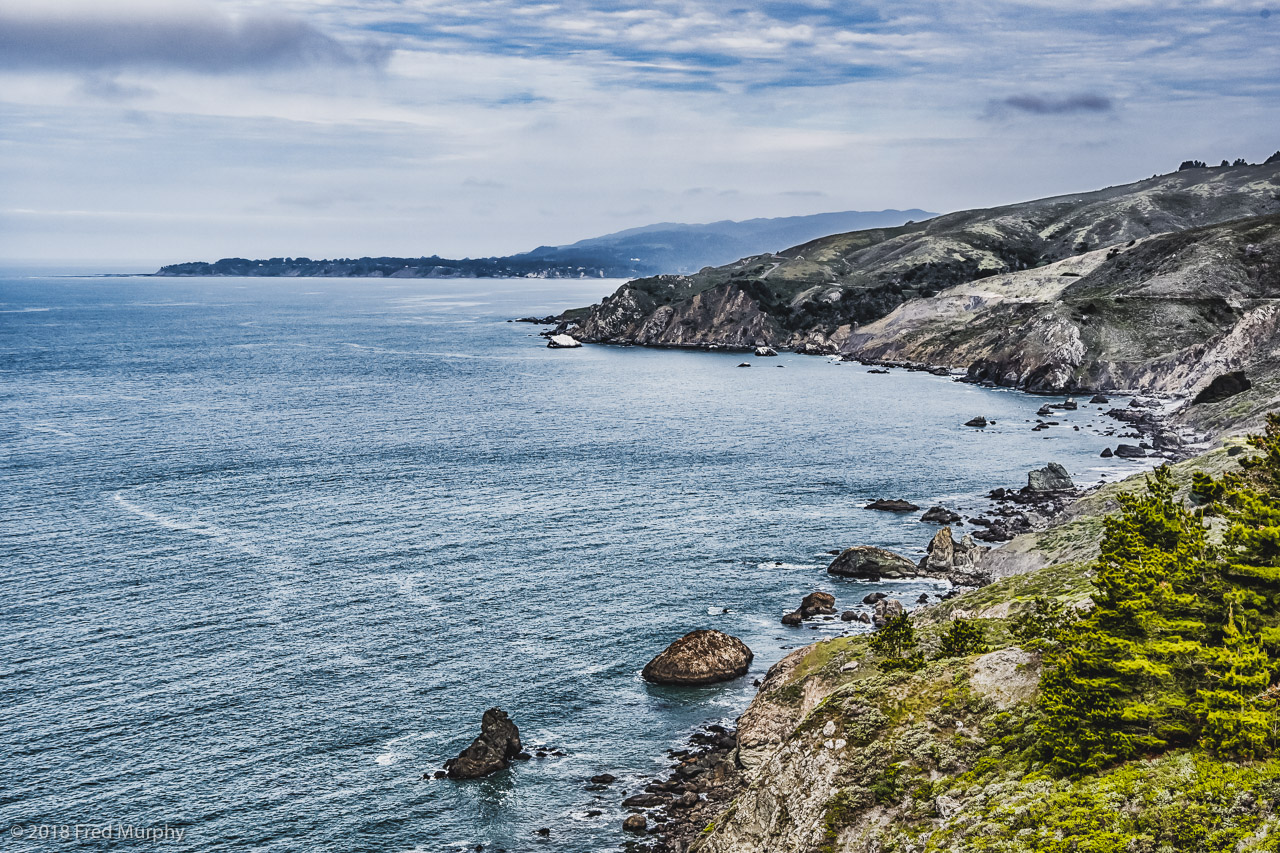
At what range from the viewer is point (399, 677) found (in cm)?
6122

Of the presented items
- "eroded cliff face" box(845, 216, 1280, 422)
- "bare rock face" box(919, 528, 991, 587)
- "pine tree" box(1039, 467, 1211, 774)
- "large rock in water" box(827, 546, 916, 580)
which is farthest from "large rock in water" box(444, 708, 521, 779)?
"eroded cliff face" box(845, 216, 1280, 422)

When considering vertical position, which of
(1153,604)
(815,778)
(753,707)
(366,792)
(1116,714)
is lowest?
(366,792)

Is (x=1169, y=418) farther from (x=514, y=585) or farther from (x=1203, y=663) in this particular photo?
(x=1203, y=663)

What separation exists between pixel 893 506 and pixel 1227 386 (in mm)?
66829

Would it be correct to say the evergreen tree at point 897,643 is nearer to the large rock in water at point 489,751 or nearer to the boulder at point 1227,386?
the large rock in water at point 489,751

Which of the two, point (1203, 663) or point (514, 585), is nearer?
point (1203, 663)

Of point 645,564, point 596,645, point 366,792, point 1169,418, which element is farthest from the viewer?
point 1169,418

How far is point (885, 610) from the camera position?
228ft

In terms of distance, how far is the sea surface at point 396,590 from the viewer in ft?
161

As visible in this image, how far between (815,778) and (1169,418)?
425 feet

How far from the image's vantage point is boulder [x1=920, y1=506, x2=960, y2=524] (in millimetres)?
93438

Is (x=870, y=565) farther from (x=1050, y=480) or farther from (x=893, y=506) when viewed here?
(x=1050, y=480)

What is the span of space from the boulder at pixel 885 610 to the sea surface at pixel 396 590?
414cm

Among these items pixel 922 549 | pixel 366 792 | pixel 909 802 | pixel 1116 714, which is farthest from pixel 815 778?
pixel 922 549
